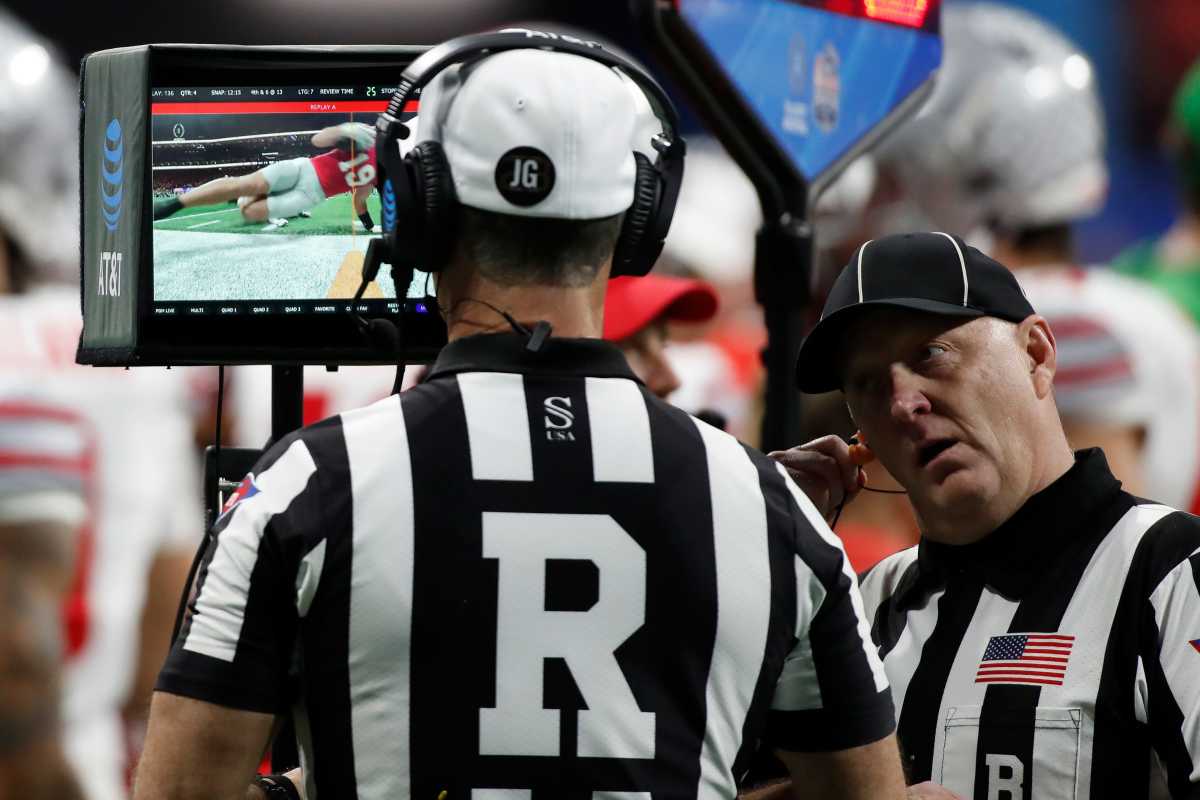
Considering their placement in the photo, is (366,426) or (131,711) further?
(131,711)

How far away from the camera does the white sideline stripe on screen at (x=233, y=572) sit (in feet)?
5.41

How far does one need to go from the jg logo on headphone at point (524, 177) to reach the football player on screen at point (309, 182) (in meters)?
0.60

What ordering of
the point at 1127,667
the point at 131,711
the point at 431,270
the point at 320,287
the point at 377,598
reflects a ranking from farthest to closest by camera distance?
the point at 131,711
the point at 320,287
the point at 1127,667
the point at 431,270
the point at 377,598

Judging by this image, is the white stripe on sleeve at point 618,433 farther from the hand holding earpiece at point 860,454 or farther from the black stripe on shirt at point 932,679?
the black stripe on shirt at point 932,679

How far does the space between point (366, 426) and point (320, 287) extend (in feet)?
2.05

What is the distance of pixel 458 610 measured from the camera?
1.69 m

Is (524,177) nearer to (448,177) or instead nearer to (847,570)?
(448,177)

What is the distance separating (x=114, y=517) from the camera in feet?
16.7

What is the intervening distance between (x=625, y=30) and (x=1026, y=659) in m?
6.23

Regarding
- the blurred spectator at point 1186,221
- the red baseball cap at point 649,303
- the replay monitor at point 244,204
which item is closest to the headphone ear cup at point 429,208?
the replay monitor at point 244,204

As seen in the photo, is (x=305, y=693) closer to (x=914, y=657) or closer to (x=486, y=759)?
(x=486, y=759)

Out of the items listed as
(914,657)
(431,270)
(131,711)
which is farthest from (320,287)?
(131,711)

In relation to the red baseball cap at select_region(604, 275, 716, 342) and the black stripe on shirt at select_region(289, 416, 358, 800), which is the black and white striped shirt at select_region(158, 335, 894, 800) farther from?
the red baseball cap at select_region(604, 275, 716, 342)

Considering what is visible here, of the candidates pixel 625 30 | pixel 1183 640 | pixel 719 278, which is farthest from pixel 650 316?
pixel 625 30
